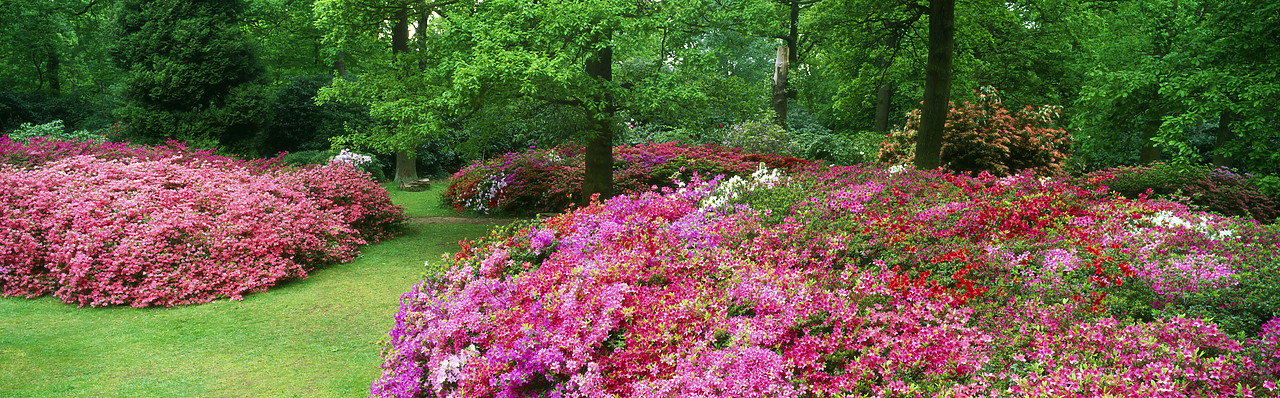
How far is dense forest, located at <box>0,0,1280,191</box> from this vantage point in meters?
8.20

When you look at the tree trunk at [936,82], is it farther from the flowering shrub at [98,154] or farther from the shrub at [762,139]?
the flowering shrub at [98,154]

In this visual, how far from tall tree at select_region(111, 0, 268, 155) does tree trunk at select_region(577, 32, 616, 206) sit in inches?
394

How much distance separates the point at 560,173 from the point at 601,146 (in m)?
2.73

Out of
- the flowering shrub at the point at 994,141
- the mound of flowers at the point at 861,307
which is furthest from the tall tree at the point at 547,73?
Answer: the flowering shrub at the point at 994,141

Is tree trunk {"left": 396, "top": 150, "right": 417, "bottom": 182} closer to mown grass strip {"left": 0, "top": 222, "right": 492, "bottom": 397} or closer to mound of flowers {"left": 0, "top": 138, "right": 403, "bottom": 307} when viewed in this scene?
mound of flowers {"left": 0, "top": 138, "right": 403, "bottom": 307}

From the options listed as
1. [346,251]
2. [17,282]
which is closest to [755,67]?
[346,251]

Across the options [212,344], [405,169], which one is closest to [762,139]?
[405,169]

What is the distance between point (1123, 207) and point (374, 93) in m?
8.72

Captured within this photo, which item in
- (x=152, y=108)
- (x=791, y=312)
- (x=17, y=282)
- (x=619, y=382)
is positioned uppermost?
(x=152, y=108)

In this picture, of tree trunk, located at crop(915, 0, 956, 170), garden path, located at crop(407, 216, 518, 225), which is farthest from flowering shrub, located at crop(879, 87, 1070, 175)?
→ garden path, located at crop(407, 216, 518, 225)

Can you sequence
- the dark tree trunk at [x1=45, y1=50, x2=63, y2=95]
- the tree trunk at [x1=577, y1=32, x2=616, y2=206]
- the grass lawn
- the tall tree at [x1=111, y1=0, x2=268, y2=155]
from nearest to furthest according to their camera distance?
the grass lawn, the tree trunk at [x1=577, y1=32, x2=616, y2=206], the tall tree at [x1=111, y1=0, x2=268, y2=155], the dark tree trunk at [x1=45, y1=50, x2=63, y2=95]

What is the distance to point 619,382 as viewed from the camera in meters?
3.31

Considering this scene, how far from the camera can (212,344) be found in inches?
213

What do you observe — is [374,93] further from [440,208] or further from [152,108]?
[152,108]
